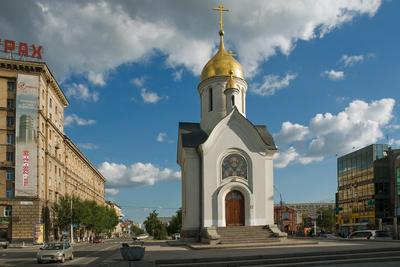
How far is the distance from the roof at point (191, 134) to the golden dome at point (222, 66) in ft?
14.7

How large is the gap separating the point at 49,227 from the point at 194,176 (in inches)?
1268

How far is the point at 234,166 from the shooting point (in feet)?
125

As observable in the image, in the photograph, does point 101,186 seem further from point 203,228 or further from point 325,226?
point 203,228

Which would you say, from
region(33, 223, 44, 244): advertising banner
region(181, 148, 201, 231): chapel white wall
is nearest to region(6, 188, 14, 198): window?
region(33, 223, 44, 244): advertising banner

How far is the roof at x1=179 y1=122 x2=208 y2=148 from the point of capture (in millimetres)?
39266

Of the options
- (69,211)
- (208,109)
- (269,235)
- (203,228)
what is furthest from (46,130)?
(269,235)

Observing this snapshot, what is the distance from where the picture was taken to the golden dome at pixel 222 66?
42500mm

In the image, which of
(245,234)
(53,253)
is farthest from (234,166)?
(53,253)

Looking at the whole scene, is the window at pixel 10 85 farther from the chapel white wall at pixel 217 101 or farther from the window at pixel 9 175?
the chapel white wall at pixel 217 101

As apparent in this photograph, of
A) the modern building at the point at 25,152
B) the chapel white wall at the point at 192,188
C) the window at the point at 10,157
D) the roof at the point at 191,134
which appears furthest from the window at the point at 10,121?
the chapel white wall at the point at 192,188

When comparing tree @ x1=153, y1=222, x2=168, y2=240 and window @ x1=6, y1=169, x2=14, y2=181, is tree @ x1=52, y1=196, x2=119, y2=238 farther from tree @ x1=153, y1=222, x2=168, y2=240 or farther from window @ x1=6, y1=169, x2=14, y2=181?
tree @ x1=153, y1=222, x2=168, y2=240

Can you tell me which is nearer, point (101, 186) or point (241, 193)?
point (241, 193)

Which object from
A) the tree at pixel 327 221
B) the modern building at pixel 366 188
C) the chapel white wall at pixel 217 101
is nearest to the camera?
the chapel white wall at pixel 217 101

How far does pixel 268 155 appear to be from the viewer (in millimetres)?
39625
